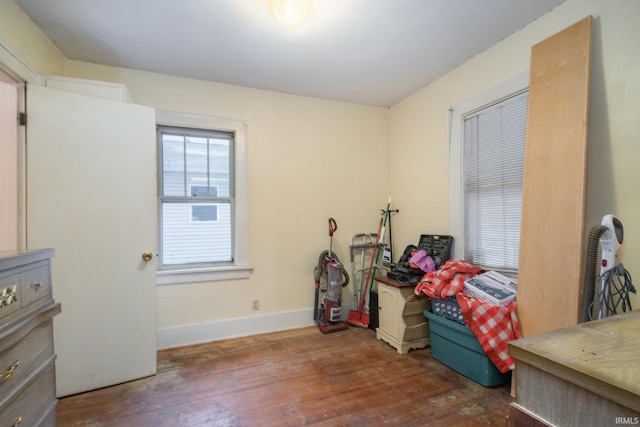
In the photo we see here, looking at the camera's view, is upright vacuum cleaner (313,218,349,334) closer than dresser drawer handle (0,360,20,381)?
No

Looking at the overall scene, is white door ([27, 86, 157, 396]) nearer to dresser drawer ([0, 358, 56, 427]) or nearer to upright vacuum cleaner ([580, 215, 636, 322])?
dresser drawer ([0, 358, 56, 427])

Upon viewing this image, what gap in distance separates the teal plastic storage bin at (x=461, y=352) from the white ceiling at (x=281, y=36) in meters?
2.25

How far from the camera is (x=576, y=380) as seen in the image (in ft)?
1.93

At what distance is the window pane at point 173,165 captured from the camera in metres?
2.87

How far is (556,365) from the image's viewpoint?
624 mm

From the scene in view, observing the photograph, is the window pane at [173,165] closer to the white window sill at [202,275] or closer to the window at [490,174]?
the white window sill at [202,275]

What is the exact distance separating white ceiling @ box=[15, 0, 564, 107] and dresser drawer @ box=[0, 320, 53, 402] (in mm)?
1992

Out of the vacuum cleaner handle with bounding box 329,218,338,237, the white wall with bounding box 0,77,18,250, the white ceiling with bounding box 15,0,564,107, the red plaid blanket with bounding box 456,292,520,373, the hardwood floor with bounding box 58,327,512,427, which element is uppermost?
the white ceiling with bounding box 15,0,564,107

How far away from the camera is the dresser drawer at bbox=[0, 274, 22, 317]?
95cm

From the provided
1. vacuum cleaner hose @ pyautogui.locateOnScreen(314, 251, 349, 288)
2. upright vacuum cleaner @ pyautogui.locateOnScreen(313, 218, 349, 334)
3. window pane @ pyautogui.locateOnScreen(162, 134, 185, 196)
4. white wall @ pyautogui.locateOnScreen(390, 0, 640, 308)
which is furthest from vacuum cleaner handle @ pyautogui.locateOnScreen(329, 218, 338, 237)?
white wall @ pyautogui.locateOnScreen(390, 0, 640, 308)

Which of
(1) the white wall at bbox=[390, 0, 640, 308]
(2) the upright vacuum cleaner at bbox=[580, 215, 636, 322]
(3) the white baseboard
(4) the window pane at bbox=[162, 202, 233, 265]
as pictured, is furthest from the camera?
Result: (4) the window pane at bbox=[162, 202, 233, 265]

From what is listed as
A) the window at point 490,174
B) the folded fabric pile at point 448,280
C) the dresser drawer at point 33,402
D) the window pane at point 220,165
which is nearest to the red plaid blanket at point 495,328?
the folded fabric pile at point 448,280

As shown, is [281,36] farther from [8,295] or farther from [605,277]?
[605,277]

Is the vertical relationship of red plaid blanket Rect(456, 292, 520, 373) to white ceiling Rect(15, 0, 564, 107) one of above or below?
below
